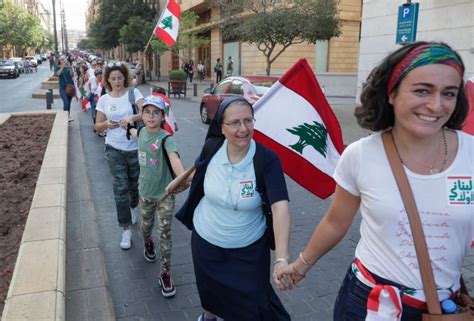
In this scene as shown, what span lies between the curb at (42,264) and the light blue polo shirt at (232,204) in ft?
4.16

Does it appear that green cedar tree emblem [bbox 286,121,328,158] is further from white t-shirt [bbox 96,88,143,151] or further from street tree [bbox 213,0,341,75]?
street tree [bbox 213,0,341,75]

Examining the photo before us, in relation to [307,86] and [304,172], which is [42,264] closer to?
[304,172]

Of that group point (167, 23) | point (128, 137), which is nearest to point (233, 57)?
point (167, 23)

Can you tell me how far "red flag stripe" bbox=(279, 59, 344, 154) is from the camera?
10.6ft

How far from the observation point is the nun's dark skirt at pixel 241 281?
2.57 m

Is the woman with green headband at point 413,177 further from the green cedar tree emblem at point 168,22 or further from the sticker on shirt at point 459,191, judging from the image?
the green cedar tree emblem at point 168,22

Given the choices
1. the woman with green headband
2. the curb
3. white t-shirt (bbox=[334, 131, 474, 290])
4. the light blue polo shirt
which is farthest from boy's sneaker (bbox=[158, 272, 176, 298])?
white t-shirt (bbox=[334, 131, 474, 290])

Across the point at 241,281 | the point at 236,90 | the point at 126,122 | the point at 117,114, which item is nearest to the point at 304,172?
the point at 241,281

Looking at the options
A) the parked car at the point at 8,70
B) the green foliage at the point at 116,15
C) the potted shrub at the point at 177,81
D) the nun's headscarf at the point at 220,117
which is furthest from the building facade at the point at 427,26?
the parked car at the point at 8,70

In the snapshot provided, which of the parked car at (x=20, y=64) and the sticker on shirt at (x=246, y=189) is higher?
the parked car at (x=20, y=64)

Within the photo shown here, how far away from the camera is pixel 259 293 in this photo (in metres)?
2.56

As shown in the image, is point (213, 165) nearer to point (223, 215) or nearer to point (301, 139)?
point (223, 215)

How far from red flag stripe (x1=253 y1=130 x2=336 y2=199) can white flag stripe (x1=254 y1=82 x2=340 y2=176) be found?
1.6 inches

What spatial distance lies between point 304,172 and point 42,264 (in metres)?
2.17
